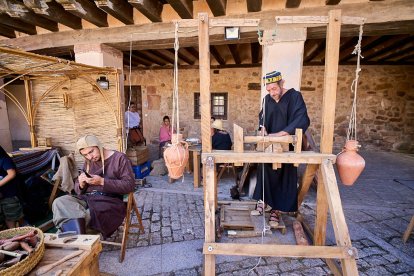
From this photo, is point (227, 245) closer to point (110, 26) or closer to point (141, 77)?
point (110, 26)

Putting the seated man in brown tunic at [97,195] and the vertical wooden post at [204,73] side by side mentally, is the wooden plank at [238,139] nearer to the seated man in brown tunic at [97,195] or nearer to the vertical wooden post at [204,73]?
the vertical wooden post at [204,73]

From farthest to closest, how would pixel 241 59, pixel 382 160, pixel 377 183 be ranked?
pixel 241 59 < pixel 382 160 < pixel 377 183

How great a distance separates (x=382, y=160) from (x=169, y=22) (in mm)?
6891

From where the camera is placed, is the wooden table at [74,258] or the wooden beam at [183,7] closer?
the wooden table at [74,258]

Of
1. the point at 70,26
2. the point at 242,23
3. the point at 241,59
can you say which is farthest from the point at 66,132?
the point at 241,59

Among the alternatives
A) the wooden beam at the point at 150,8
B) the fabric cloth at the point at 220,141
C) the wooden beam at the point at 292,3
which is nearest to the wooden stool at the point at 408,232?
the fabric cloth at the point at 220,141

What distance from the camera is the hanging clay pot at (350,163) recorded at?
1980 millimetres

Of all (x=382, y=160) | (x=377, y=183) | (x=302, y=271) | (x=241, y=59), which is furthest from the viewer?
(x=241, y=59)

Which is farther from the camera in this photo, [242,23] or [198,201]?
[198,201]

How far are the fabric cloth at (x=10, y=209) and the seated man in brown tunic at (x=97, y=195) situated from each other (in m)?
0.90

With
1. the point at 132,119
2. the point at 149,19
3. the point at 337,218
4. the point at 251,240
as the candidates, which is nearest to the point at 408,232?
the point at 337,218

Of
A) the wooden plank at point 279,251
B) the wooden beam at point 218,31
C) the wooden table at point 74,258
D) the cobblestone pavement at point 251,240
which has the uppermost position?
the wooden beam at point 218,31

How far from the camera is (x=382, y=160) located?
665 centimetres

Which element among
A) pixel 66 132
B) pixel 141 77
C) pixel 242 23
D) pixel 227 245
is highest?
pixel 141 77
